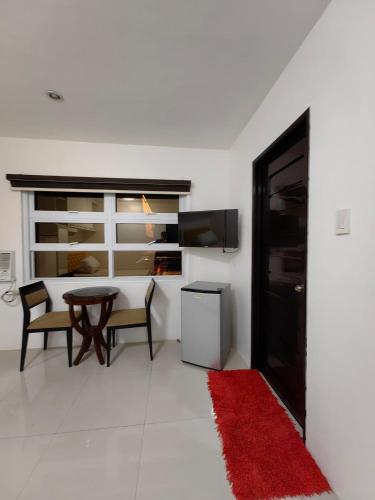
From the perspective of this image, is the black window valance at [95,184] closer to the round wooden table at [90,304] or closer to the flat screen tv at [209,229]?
the flat screen tv at [209,229]

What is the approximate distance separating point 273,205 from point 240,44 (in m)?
1.18

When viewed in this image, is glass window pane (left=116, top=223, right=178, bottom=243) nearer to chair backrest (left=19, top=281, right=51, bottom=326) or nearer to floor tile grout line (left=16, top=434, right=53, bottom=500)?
chair backrest (left=19, top=281, right=51, bottom=326)

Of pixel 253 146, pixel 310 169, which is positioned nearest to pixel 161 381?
pixel 310 169

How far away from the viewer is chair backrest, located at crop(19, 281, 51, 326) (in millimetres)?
2230

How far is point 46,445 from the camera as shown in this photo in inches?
55.0

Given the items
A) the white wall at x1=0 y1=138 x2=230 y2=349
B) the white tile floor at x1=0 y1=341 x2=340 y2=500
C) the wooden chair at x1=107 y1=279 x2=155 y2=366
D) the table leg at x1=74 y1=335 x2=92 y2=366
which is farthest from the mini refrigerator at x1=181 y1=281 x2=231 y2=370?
the table leg at x1=74 y1=335 x2=92 y2=366

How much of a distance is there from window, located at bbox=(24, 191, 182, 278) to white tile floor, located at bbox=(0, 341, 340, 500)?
3.79 ft

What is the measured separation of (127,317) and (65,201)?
1.70m

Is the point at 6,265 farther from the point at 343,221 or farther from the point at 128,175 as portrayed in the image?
the point at 343,221

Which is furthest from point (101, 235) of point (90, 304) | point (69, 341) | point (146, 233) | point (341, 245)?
point (341, 245)

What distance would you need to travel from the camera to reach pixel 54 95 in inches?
72.4

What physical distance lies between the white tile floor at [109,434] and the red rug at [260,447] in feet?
0.24

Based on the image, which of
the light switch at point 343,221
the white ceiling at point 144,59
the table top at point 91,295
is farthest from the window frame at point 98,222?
the light switch at point 343,221

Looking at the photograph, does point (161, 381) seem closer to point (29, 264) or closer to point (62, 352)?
point (62, 352)
